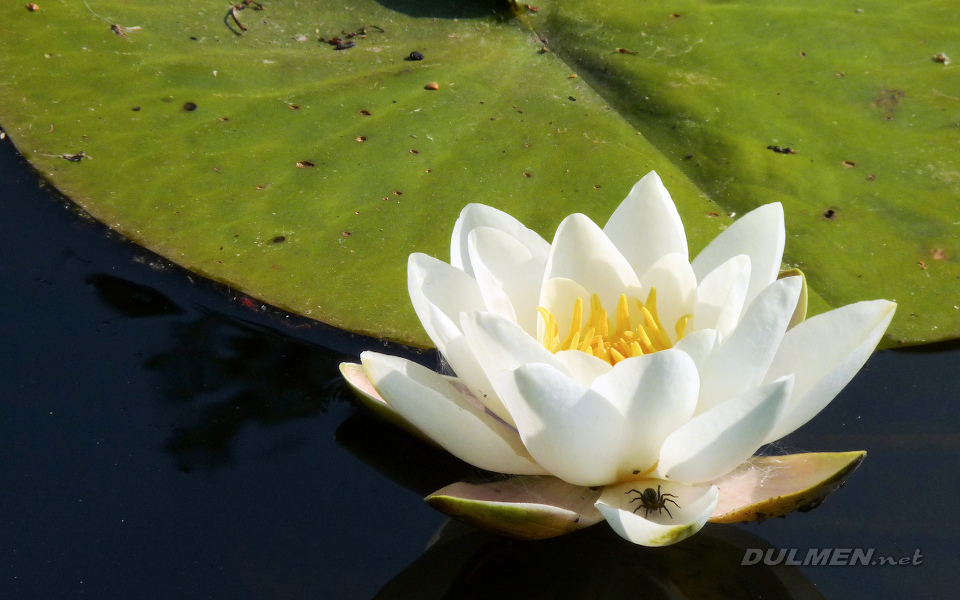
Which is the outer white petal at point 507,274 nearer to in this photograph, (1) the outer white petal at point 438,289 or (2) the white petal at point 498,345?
(1) the outer white petal at point 438,289

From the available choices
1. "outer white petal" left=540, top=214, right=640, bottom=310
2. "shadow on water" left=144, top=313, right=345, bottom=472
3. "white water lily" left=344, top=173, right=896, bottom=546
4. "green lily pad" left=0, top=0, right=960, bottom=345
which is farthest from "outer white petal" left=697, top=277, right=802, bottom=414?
"shadow on water" left=144, top=313, right=345, bottom=472

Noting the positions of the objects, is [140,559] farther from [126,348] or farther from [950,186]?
[950,186]

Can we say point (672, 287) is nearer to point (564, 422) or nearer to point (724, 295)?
point (724, 295)

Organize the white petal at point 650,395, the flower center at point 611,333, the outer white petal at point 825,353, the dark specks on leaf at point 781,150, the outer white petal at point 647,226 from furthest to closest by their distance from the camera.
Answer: the dark specks on leaf at point 781,150 < the outer white petal at point 647,226 < the flower center at point 611,333 < the outer white petal at point 825,353 < the white petal at point 650,395

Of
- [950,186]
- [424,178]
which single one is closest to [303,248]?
[424,178]

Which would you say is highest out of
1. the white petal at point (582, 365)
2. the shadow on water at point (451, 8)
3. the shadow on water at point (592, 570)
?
the shadow on water at point (451, 8)

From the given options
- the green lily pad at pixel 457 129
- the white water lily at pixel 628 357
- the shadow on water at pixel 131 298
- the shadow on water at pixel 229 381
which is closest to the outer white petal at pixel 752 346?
the white water lily at pixel 628 357

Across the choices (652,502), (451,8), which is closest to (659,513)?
(652,502)
